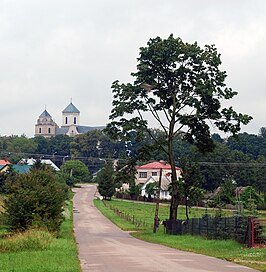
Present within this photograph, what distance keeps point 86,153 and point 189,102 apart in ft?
396

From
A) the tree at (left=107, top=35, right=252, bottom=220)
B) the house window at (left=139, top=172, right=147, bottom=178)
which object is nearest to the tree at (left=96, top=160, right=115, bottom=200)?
the house window at (left=139, top=172, right=147, bottom=178)

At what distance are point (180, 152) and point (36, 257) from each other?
110 meters

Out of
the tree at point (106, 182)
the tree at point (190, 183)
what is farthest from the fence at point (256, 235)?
the tree at point (106, 182)

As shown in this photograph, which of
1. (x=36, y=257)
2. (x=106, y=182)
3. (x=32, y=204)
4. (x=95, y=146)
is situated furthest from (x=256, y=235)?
(x=95, y=146)

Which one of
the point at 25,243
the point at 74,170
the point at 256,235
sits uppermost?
the point at 74,170

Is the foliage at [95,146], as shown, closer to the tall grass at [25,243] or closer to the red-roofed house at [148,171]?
the red-roofed house at [148,171]

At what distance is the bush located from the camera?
34406mm

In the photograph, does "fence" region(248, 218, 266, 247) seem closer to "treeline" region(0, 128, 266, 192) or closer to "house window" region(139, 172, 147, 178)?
"treeline" region(0, 128, 266, 192)

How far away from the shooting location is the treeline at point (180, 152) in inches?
4154

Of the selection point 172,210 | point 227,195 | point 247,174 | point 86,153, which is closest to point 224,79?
point 172,210

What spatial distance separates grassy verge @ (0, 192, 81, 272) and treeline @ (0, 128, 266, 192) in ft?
186

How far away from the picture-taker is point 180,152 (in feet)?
432

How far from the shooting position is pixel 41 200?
3534 cm

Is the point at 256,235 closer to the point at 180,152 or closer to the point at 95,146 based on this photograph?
the point at 180,152
